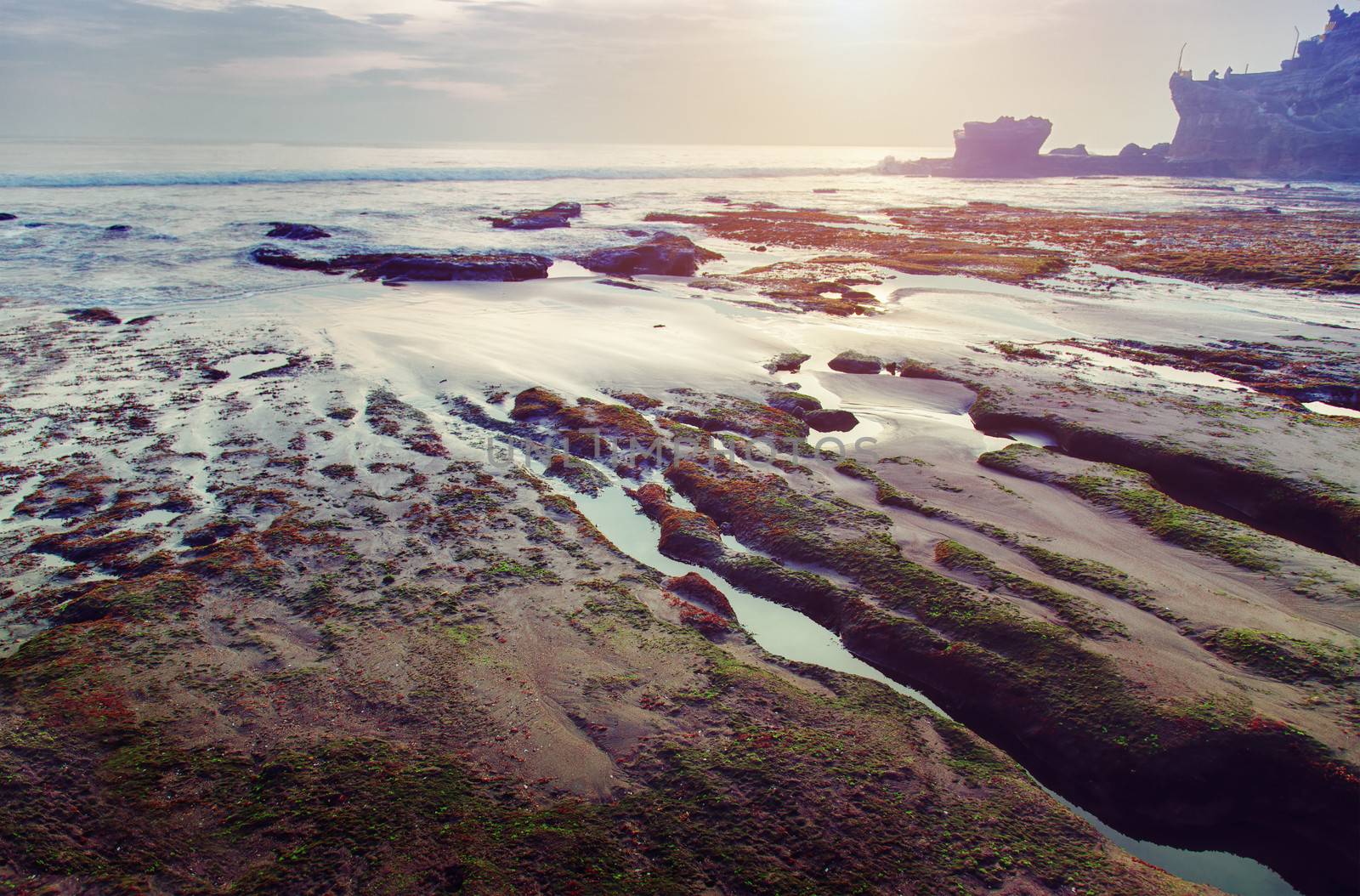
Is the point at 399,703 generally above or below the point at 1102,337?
below

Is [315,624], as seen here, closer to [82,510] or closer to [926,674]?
[82,510]

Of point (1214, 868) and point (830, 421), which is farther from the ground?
point (830, 421)

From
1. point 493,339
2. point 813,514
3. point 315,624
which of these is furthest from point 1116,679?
point 493,339

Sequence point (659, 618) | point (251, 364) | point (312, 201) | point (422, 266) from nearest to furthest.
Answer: point (659, 618), point (251, 364), point (422, 266), point (312, 201)

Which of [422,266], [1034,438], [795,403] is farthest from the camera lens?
[422,266]

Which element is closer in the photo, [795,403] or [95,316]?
[795,403]

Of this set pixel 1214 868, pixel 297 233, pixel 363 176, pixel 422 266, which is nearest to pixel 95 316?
pixel 422 266

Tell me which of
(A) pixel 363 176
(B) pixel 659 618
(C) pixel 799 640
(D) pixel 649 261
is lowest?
(C) pixel 799 640

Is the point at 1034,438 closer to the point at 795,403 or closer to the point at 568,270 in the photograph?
the point at 795,403
